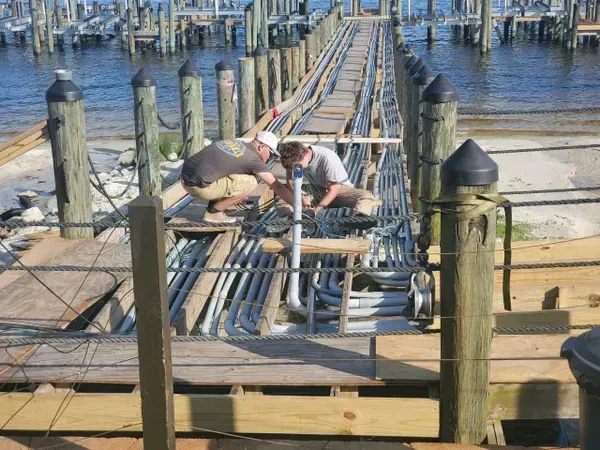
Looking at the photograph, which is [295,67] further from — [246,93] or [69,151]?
[69,151]

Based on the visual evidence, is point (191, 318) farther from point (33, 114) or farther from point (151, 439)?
point (33, 114)

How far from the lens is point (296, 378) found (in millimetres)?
4227

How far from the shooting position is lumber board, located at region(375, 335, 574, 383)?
13.3 feet

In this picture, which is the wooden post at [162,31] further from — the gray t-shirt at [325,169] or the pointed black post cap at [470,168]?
the pointed black post cap at [470,168]

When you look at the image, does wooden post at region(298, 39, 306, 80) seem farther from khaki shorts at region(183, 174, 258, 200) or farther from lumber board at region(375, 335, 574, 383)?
lumber board at region(375, 335, 574, 383)

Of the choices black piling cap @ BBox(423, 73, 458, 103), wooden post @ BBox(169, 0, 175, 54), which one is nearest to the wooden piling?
black piling cap @ BBox(423, 73, 458, 103)

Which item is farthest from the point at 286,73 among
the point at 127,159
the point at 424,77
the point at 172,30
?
the point at 172,30

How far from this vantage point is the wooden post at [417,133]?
838 cm

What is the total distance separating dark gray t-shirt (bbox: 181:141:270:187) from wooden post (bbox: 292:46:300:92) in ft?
35.1

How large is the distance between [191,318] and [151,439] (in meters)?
2.06

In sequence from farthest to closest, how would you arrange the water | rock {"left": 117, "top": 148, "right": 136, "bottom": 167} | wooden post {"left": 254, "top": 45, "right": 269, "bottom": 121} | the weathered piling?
the water → the weathered piling → rock {"left": 117, "top": 148, "right": 136, "bottom": 167} → wooden post {"left": 254, "top": 45, "right": 269, "bottom": 121}

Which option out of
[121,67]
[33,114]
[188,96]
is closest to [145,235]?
[188,96]

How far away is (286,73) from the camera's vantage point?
57.1 feet

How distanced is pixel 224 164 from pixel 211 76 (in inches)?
1070
